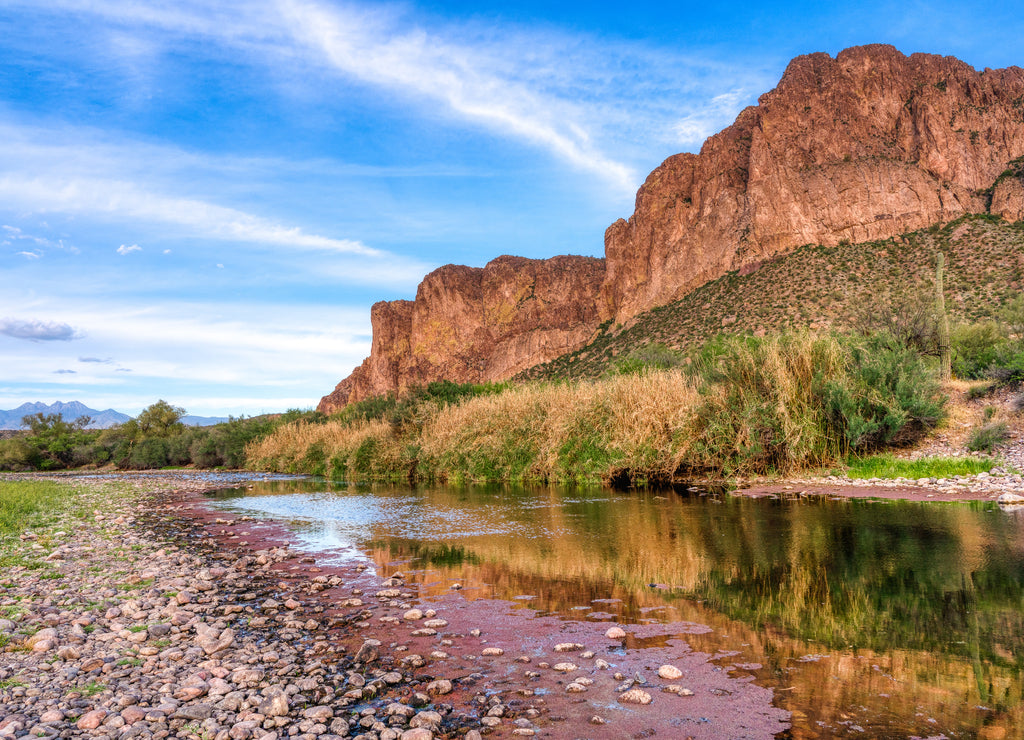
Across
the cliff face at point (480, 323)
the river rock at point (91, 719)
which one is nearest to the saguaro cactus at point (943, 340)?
the river rock at point (91, 719)

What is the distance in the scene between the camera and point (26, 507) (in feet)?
47.5

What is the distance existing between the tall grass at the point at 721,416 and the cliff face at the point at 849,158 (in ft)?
220

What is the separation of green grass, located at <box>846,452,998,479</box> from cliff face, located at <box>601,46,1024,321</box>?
68332 millimetres

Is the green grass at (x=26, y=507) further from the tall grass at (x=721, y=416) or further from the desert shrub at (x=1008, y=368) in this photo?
the desert shrub at (x=1008, y=368)

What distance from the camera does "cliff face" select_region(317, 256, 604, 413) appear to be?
132625 mm

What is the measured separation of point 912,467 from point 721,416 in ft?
14.7

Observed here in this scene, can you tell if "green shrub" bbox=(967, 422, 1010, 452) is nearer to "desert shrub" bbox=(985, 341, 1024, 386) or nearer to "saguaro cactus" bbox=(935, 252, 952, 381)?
"desert shrub" bbox=(985, 341, 1024, 386)

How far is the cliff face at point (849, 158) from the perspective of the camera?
7469 cm

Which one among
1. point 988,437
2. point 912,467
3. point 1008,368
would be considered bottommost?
point 912,467

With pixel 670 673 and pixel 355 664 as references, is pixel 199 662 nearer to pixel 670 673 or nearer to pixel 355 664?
pixel 355 664

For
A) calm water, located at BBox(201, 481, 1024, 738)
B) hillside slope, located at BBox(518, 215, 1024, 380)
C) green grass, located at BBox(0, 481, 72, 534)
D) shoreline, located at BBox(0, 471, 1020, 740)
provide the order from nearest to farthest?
shoreline, located at BBox(0, 471, 1020, 740) < calm water, located at BBox(201, 481, 1024, 738) < green grass, located at BBox(0, 481, 72, 534) < hillside slope, located at BBox(518, 215, 1024, 380)

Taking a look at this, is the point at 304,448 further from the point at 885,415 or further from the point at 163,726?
the point at 163,726

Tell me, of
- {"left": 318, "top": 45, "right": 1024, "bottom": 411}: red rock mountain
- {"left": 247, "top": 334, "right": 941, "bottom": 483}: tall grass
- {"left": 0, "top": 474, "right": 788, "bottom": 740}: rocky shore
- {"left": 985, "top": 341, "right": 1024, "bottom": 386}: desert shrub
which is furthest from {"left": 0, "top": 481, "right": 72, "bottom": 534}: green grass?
{"left": 318, "top": 45, "right": 1024, "bottom": 411}: red rock mountain

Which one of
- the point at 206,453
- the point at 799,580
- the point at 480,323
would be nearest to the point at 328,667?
the point at 799,580
